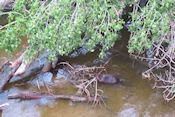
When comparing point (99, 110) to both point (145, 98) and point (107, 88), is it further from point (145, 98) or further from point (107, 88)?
point (145, 98)

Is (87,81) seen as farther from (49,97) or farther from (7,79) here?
(7,79)

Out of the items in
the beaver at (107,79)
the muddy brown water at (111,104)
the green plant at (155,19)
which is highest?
the green plant at (155,19)

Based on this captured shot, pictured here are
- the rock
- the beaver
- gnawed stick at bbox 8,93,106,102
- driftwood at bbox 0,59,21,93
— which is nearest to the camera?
gnawed stick at bbox 8,93,106,102

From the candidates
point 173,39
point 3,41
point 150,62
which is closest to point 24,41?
point 3,41

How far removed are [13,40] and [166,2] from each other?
3.29 metres

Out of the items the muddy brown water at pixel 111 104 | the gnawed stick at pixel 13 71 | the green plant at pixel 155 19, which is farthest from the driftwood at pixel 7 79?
the green plant at pixel 155 19

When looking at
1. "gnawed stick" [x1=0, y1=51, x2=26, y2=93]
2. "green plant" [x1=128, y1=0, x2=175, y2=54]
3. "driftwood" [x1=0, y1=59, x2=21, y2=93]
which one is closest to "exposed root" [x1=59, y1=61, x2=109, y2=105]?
"gnawed stick" [x1=0, y1=51, x2=26, y2=93]

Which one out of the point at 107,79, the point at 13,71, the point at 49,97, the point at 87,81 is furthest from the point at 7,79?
the point at 107,79

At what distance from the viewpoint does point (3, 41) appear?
4297mm

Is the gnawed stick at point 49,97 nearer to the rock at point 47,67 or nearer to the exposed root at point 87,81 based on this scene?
the exposed root at point 87,81

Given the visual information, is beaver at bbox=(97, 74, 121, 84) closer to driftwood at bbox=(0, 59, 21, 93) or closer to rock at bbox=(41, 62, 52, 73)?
rock at bbox=(41, 62, 52, 73)

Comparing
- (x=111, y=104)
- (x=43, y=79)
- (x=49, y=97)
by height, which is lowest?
(x=111, y=104)

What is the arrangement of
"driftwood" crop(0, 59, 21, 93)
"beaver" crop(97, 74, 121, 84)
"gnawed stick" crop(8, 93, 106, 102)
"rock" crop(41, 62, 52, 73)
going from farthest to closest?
"rock" crop(41, 62, 52, 73) → "beaver" crop(97, 74, 121, 84) → "driftwood" crop(0, 59, 21, 93) → "gnawed stick" crop(8, 93, 106, 102)

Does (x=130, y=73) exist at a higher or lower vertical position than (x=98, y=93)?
higher
